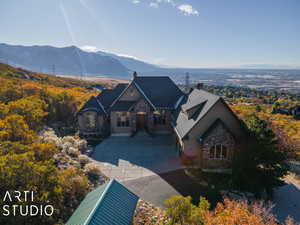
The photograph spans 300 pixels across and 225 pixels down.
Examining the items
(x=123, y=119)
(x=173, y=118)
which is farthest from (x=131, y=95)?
A: (x=173, y=118)

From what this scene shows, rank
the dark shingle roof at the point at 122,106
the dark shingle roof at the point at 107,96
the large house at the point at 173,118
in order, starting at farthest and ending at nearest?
the dark shingle roof at the point at 107,96 → the dark shingle roof at the point at 122,106 → the large house at the point at 173,118

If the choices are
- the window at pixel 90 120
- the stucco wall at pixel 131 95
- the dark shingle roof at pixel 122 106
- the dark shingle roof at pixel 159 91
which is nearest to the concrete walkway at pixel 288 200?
the dark shingle roof at pixel 159 91

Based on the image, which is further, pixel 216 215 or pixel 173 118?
pixel 173 118

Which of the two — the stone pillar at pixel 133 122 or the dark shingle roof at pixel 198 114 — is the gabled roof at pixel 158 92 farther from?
the dark shingle roof at pixel 198 114

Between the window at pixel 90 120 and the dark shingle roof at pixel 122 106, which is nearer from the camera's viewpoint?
the dark shingle roof at pixel 122 106

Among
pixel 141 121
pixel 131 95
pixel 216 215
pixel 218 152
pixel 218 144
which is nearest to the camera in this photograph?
pixel 216 215

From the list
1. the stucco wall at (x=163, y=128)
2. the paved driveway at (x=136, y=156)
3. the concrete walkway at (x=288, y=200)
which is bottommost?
the concrete walkway at (x=288, y=200)

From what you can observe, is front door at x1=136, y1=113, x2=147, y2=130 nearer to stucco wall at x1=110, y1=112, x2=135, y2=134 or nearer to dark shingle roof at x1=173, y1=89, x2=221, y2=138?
stucco wall at x1=110, y1=112, x2=135, y2=134

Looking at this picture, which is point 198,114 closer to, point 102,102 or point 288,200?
point 288,200
